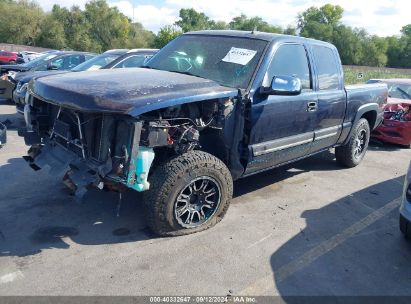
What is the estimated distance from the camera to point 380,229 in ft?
14.9

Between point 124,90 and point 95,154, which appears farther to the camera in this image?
point 95,154

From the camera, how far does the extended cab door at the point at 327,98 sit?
17.4 feet

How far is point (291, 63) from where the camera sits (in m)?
4.89

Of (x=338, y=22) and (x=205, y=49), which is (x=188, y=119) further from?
(x=338, y=22)

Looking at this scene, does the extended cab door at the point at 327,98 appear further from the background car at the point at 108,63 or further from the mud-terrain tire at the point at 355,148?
the background car at the point at 108,63

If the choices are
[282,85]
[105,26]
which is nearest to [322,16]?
[105,26]

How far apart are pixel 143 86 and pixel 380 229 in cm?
300

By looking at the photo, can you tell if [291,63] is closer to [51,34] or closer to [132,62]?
[132,62]

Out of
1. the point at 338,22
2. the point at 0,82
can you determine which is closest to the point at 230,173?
the point at 0,82

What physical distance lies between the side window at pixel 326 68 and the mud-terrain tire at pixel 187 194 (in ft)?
7.03

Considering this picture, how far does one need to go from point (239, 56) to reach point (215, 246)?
208cm

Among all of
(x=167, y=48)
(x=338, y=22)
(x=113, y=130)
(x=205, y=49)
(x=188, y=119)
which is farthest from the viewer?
(x=338, y=22)

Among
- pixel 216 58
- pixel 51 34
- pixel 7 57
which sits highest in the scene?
pixel 51 34

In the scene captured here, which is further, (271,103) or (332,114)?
(332,114)
